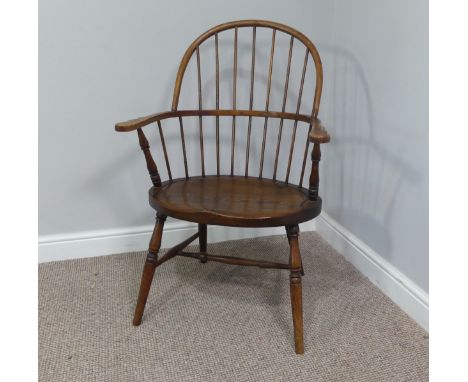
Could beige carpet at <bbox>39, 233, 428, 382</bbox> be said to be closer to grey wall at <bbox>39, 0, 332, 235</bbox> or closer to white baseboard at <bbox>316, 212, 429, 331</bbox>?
white baseboard at <bbox>316, 212, 429, 331</bbox>

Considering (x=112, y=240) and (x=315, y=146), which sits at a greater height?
(x=315, y=146)

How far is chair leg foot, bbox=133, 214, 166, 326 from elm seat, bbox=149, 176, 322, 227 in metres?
0.07

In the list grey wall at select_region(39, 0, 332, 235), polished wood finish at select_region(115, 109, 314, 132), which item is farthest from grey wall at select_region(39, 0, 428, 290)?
polished wood finish at select_region(115, 109, 314, 132)

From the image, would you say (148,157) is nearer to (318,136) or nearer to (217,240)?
(318,136)

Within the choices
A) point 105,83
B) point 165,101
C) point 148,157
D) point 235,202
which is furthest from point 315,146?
point 105,83

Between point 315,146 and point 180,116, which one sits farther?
point 180,116

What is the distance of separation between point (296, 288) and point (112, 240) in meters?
0.95

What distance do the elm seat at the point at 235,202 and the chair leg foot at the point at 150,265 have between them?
75mm

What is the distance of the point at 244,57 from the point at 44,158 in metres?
0.89

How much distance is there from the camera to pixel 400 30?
1.59 m

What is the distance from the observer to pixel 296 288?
1.40 meters

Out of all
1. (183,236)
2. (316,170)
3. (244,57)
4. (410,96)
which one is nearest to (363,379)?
(316,170)

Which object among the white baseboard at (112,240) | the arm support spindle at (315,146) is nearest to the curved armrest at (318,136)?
the arm support spindle at (315,146)
